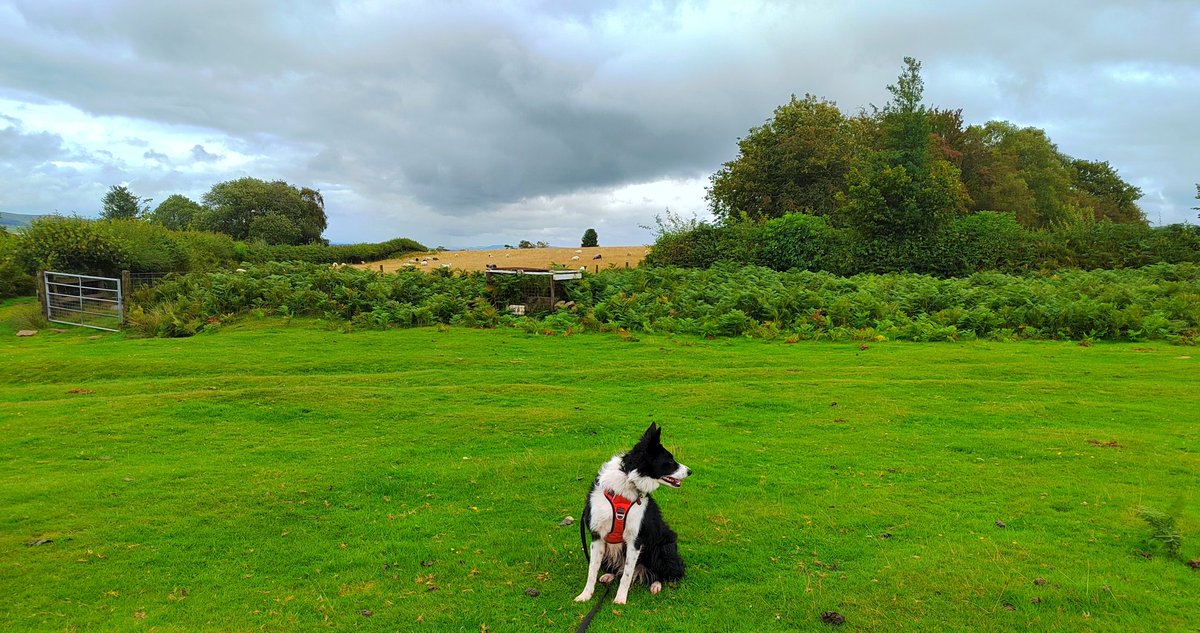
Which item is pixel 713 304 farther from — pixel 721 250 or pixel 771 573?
pixel 771 573

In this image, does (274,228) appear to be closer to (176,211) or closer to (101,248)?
(176,211)

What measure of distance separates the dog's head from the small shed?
68.0ft

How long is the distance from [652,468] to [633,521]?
1.41ft

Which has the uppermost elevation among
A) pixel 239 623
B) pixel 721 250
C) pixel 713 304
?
pixel 721 250

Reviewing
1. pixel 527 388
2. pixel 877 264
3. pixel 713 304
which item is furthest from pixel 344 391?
pixel 877 264

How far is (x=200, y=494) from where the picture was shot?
7.01 meters

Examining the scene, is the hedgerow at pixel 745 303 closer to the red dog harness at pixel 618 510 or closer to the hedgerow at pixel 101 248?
the hedgerow at pixel 101 248

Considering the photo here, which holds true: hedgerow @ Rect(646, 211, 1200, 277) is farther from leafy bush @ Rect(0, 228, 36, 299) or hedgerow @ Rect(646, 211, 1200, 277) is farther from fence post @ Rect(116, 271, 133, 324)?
leafy bush @ Rect(0, 228, 36, 299)

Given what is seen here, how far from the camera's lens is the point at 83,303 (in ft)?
83.5

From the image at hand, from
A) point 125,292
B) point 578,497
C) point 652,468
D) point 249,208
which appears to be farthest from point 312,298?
point 249,208

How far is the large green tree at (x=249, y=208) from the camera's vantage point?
7006 cm

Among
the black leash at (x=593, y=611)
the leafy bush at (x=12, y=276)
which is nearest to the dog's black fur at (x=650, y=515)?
the black leash at (x=593, y=611)

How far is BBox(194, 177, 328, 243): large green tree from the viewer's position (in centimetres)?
7006

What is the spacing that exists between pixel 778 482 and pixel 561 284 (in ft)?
63.4
